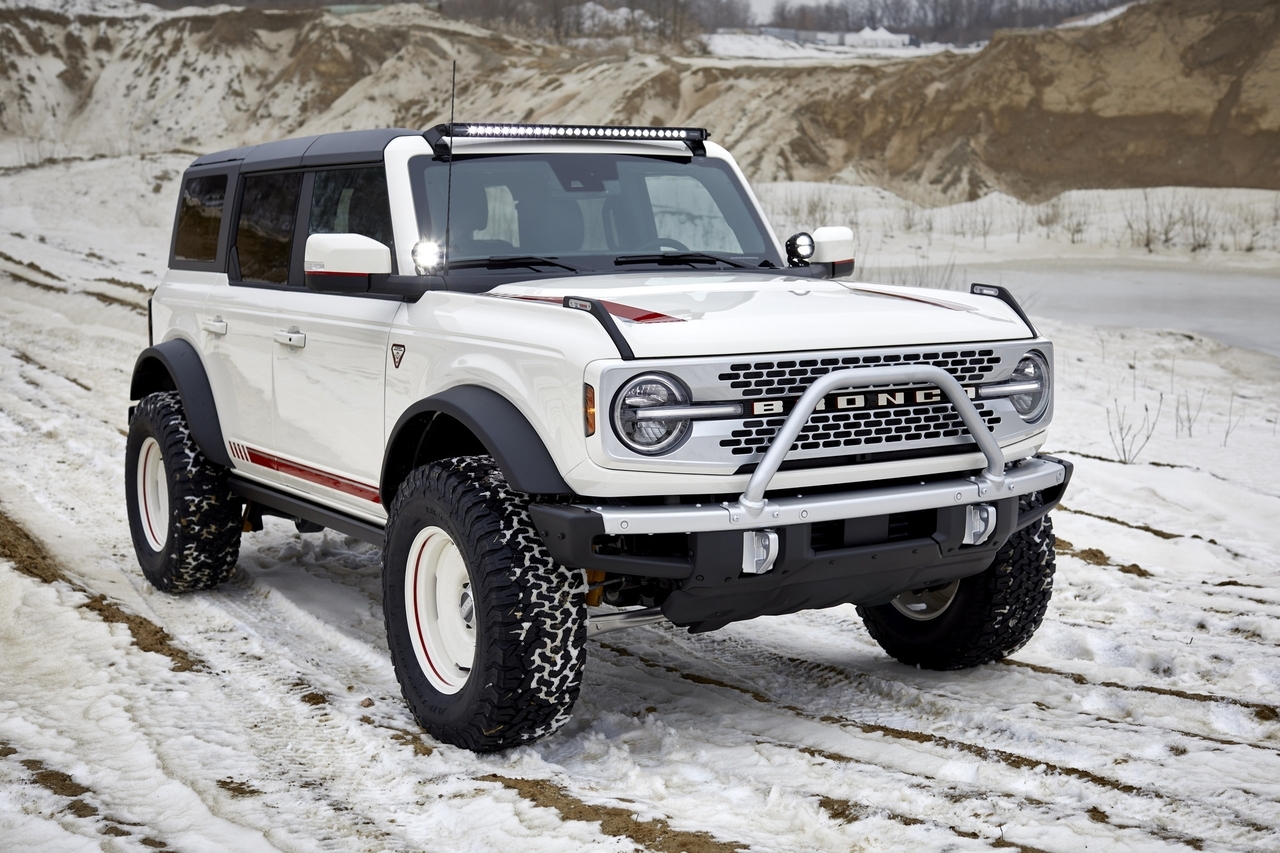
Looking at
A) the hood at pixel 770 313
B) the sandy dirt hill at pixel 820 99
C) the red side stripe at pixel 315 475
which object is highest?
the sandy dirt hill at pixel 820 99

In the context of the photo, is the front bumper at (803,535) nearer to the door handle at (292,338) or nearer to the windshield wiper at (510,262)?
the windshield wiper at (510,262)

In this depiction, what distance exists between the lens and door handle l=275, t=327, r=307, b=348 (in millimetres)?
5363

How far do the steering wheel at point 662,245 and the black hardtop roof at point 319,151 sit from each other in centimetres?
101

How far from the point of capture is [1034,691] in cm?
493

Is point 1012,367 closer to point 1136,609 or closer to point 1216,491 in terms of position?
point 1136,609

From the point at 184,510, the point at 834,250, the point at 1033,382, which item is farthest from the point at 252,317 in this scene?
the point at 1033,382

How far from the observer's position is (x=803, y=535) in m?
3.88

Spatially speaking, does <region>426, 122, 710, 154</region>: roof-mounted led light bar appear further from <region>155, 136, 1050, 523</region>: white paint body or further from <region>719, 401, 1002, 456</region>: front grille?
<region>719, 401, 1002, 456</region>: front grille

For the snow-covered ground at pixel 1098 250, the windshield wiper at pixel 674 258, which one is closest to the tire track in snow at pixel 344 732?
the windshield wiper at pixel 674 258

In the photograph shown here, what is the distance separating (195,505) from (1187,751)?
4.44 m

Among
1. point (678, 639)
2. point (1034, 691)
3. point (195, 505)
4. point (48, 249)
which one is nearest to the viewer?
point (1034, 691)

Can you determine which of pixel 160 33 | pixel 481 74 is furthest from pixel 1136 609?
pixel 160 33

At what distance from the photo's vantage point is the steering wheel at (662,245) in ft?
17.5

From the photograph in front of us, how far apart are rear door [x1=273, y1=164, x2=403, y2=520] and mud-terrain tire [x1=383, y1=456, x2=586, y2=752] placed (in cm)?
61
